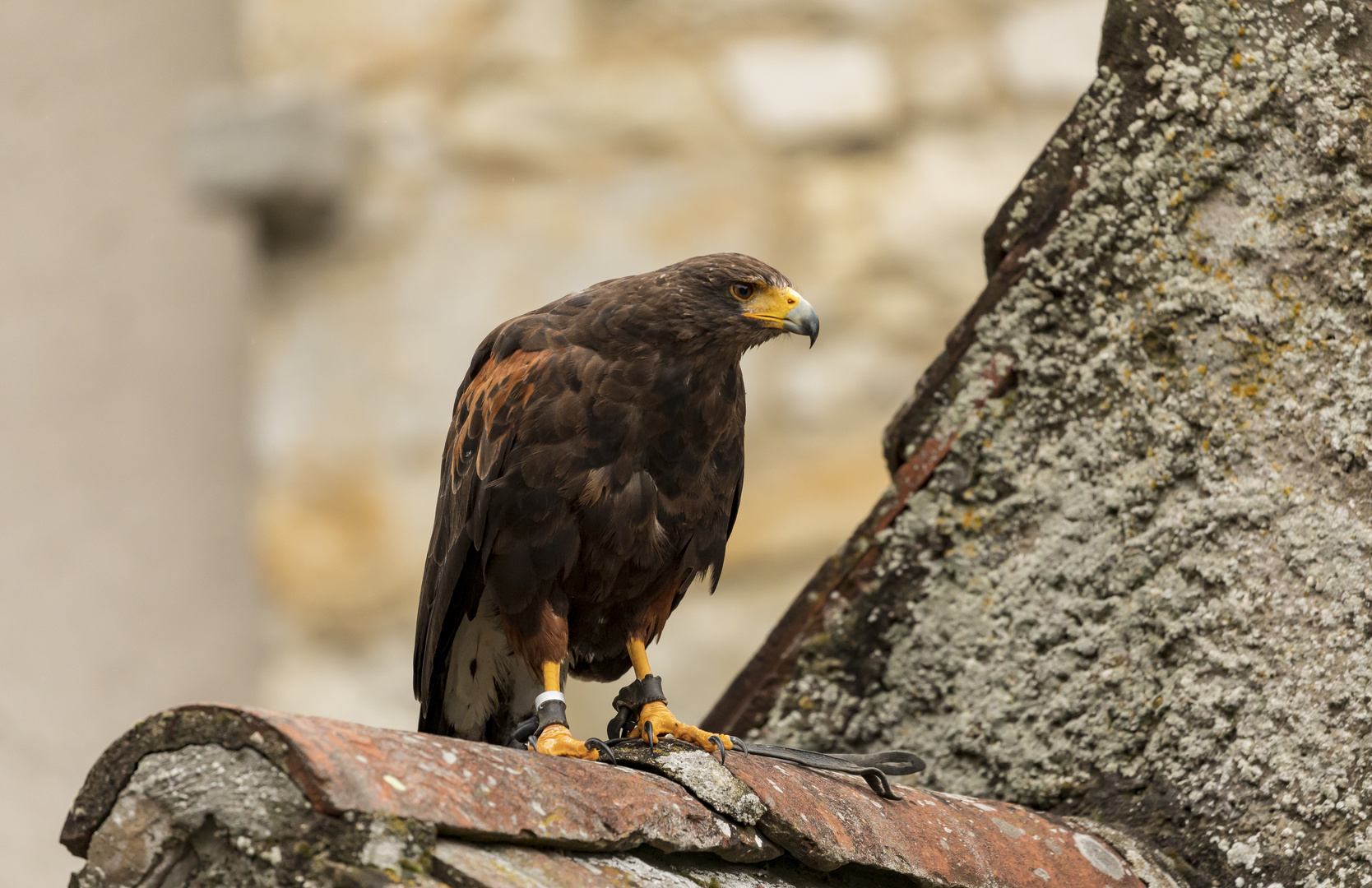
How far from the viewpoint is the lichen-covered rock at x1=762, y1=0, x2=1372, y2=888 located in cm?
245

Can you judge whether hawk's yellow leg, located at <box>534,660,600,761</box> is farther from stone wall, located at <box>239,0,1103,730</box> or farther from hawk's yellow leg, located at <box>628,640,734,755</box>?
stone wall, located at <box>239,0,1103,730</box>

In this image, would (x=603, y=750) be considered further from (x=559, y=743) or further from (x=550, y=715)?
(x=550, y=715)

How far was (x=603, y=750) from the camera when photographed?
2396 mm

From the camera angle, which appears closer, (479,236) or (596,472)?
(596,472)

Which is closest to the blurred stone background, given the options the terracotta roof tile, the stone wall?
the stone wall

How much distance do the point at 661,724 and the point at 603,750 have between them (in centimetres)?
59

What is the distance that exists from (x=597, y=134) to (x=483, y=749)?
16.7 feet

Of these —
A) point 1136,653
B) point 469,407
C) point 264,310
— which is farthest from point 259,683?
point 1136,653

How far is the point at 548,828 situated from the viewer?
1771 millimetres

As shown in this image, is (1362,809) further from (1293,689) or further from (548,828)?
(548,828)

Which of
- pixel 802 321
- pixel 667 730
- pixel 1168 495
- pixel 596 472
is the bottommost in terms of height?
pixel 667 730

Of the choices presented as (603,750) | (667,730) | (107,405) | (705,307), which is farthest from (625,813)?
(107,405)

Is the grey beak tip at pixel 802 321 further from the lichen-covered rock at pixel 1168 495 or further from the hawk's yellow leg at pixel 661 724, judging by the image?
the hawk's yellow leg at pixel 661 724

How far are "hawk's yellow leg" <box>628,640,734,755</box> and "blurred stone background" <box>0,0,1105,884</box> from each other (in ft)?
10.0
